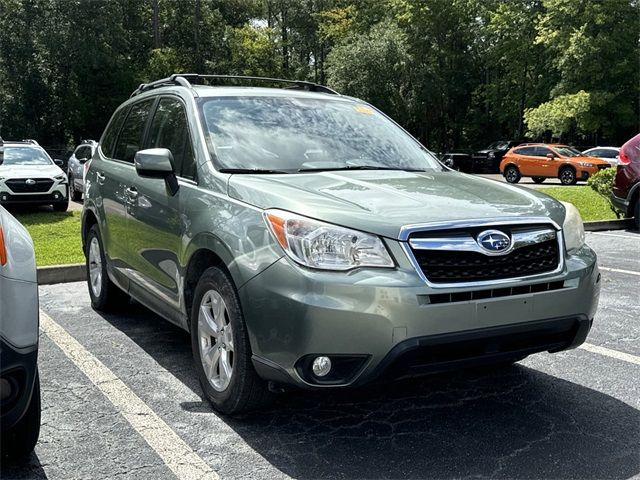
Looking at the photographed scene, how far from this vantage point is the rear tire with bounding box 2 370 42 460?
314 cm

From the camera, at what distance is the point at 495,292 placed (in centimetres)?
328

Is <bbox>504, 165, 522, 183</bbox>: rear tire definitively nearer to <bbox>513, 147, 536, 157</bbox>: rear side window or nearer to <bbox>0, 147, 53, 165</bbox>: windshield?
<bbox>513, 147, 536, 157</bbox>: rear side window

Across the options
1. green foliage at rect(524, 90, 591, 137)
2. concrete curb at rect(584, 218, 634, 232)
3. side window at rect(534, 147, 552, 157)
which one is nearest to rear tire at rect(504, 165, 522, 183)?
side window at rect(534, 147, 552, 157)

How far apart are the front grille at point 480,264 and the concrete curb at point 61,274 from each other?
546 centimetres

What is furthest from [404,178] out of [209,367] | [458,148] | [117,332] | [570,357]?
[458,148]

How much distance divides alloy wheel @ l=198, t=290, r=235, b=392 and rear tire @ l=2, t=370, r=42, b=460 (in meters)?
0.93

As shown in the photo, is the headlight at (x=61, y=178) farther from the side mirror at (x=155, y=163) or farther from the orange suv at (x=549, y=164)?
the orange suv at (x=549, y=164)

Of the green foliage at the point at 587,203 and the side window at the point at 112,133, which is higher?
the side window at the point at 112,133

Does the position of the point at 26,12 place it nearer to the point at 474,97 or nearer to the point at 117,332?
the point at 474,97

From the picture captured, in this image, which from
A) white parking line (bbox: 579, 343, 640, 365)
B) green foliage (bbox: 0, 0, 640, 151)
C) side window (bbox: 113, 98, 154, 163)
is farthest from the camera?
green foliage (bbox: 0, 0, 640, 151)

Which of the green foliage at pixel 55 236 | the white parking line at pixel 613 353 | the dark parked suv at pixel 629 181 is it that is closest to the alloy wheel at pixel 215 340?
the white parking line at pixel 613 353

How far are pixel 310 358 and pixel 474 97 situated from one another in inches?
1847

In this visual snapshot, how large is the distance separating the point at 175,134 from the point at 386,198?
180 cm

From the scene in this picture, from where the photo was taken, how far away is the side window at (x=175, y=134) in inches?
171
